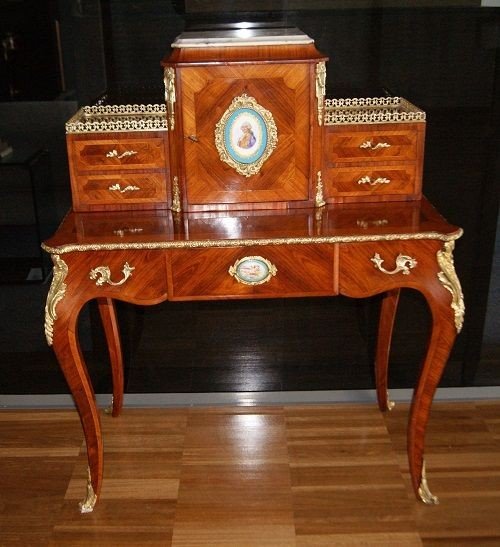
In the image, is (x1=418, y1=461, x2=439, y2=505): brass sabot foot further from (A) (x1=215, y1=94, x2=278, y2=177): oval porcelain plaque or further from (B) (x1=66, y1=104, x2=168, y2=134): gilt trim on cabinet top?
(B) (x1=66, y1=104, x2=168, y2=134): gilt trim on cabinet top

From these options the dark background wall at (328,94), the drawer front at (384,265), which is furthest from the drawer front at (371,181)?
the dark background wall at (328,94)

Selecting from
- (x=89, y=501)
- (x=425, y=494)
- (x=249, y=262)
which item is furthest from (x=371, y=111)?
(x=89, y=501)

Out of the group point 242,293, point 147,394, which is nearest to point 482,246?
point 242,293

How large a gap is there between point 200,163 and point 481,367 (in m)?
1.48

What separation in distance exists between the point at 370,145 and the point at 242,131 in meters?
0.39

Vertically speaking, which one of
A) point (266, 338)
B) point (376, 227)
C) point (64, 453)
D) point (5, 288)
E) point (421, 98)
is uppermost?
point (421, 98)

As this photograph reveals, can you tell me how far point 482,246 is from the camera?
112 inches

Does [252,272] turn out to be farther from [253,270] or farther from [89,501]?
[89,501]

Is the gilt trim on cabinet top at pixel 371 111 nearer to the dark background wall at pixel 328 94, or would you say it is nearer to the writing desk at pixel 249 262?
the dark background wall at pixel 328 94

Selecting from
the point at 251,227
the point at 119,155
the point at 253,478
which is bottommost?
the point at 253,478

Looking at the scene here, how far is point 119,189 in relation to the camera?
230 cm

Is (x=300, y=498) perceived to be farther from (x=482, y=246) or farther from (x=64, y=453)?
(x=482, y=246)

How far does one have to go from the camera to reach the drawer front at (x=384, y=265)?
2098mm

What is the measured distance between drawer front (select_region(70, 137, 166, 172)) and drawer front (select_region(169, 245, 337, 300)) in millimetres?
356
